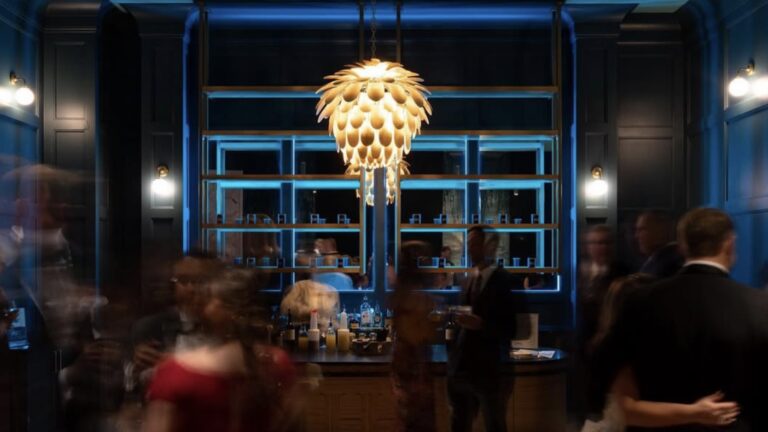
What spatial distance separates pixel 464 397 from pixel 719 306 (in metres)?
2.11

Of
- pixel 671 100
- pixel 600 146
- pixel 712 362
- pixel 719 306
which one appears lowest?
pixel 712 362

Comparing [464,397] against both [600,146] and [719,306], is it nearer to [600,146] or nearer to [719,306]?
[719,306]

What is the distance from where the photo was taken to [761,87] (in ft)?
16.9

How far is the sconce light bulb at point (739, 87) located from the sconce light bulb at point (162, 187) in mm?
4729

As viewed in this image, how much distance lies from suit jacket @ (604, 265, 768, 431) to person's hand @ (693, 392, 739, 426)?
0.02m

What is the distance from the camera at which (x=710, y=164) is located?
6113 mm

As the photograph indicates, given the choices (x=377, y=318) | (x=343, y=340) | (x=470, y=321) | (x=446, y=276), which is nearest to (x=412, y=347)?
(x=470, y=321)

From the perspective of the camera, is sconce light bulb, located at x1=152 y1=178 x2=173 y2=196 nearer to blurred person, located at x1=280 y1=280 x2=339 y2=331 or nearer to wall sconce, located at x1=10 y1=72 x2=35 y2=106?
wall sconce, located at x1=10 y1=72 x2=35 y2=106

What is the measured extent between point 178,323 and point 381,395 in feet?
6.11

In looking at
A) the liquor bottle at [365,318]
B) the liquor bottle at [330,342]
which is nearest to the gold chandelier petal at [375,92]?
the liquor bottle at [330,342]

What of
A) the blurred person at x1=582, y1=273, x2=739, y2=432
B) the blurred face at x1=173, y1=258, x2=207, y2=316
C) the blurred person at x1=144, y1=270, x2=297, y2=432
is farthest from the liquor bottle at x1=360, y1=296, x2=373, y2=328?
the blurred person at x1=582, y1=273, x2=739, y2=432

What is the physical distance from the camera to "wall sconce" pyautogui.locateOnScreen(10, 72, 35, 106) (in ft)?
18.3

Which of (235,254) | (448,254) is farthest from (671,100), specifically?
(235,254)

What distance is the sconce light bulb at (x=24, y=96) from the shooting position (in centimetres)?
561
